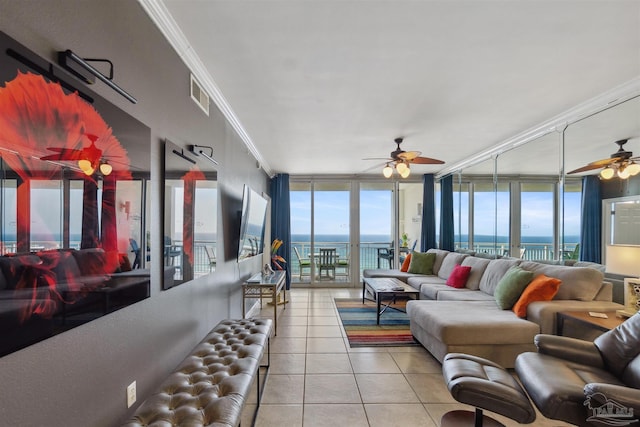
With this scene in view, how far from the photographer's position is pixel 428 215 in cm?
706

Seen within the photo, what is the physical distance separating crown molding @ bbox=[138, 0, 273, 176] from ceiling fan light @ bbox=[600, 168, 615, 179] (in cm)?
392

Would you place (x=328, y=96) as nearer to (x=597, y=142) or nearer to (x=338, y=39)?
(x=338, y=39)

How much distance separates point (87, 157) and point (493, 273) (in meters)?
4.57

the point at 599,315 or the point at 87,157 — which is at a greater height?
the point at 87,157

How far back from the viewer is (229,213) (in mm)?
3516

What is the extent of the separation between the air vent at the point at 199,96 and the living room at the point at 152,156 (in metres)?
0.06

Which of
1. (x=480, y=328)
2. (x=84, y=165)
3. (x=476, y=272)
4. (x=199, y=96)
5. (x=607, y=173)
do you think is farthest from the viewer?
(x=476, y=272)

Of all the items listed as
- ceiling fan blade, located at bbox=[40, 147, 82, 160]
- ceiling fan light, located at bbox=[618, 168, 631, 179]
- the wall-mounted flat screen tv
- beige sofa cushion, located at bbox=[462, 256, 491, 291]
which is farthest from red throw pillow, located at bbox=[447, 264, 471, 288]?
ceiling fan blade, located at bbox=[40, 147, 82, 160]

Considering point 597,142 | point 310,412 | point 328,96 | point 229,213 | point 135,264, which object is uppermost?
point 328,96

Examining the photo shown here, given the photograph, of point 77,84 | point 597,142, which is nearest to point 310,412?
point 77,84

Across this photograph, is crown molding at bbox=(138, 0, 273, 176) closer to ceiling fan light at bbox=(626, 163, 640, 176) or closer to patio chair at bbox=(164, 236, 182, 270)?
patio chair at bbox=(164, 236, 182, 270)

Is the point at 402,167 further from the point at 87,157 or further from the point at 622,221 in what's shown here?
the point at 87,157

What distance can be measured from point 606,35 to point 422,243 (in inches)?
213

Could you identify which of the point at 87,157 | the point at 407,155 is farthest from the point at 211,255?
the point at 407,155
